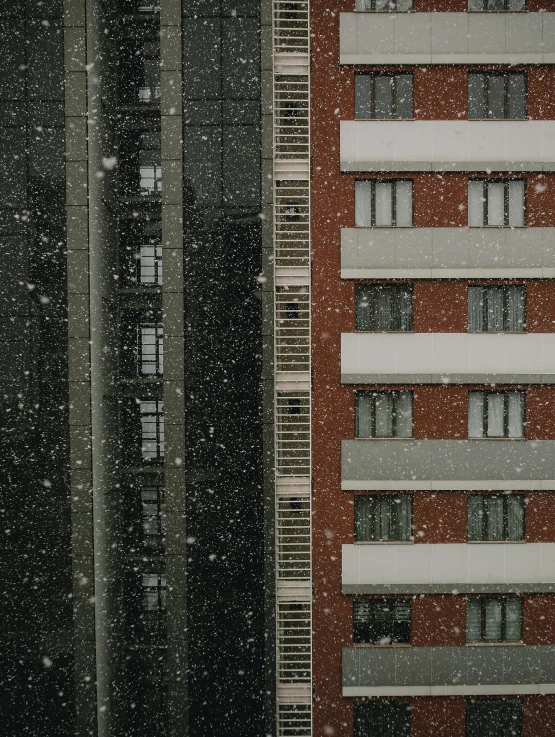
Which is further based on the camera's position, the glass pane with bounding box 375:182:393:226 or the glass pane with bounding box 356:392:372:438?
the glass pane with bounding box 356:392:372:438

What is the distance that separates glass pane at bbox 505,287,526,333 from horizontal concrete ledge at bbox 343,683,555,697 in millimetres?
6142

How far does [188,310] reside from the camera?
24.2ft

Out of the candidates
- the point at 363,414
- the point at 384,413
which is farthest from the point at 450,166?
the point at 363,414

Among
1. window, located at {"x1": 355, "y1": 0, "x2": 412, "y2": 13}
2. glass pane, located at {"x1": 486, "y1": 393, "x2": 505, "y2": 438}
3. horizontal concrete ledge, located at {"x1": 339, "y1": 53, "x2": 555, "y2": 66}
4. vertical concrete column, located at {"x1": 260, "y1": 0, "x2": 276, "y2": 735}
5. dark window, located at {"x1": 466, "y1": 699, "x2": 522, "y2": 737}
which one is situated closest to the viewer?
vertical concrete column, located at {"x1": 260, "y1": 0, "x2": 276, "y2": 735}

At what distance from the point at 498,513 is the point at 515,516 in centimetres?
30

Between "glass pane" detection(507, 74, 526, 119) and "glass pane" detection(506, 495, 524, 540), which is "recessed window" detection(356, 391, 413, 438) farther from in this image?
"glass pane" detection(507, 74, 526, 119)

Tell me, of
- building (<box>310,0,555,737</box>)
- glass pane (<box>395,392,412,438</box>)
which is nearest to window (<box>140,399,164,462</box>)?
building (<box>310,0,555,737</box>)

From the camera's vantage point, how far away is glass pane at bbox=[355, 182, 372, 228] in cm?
771

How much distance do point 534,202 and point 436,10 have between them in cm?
358

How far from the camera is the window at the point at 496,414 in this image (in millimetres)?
7828

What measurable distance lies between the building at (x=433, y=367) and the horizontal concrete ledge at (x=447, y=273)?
37mm

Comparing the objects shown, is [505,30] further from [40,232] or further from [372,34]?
[40,232]

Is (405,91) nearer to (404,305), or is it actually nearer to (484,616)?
(404,305)

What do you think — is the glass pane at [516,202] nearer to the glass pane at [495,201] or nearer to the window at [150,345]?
the glass pane at [495,201]
